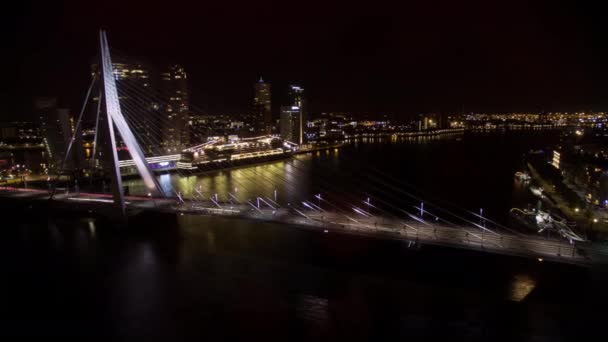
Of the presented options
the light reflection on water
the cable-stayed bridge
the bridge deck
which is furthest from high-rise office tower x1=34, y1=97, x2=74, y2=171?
the bridge deck

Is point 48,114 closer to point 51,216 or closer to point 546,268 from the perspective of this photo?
point 51,216

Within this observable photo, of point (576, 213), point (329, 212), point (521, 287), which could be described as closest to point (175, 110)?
point (329, 212)

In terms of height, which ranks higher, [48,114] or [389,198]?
[48,114]

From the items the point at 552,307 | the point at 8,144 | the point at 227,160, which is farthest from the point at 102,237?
the point at 8,144

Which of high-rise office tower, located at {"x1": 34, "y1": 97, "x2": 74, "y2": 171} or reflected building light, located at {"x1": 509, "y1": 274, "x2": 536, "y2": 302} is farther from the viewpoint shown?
high-rise office tower, located at {"x1": 34, "y1": 97, "x2": 74, "y2": 171}

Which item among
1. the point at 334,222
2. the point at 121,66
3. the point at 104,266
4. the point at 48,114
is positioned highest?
the point at 121,66

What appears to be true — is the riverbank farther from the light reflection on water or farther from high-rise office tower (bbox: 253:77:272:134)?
high-rise office tower (bbox: 253:77:272:134)
